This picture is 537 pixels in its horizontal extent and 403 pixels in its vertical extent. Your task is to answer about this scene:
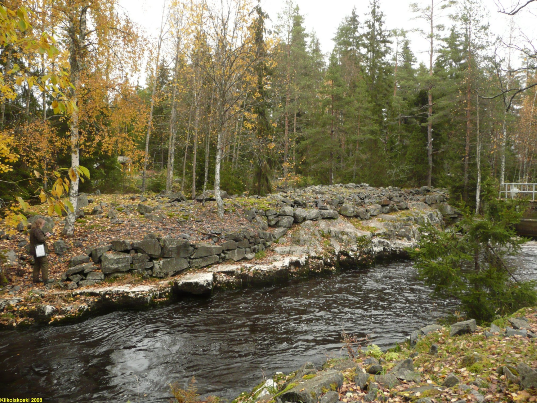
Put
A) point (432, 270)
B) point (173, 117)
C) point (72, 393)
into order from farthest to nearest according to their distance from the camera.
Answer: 1. point (173, 117)
2. point (432, 270)
3. point (72, 393)

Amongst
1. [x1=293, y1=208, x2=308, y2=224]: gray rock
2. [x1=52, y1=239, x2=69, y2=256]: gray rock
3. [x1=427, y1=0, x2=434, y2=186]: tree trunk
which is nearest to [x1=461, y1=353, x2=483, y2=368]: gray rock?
[x1=52, y1=239, x2=69, y2=256]: gray rock

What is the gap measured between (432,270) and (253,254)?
7006 millimetres

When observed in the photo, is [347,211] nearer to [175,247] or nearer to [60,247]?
[175,247]

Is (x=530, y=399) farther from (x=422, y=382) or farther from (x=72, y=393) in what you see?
(x=72, y=393)

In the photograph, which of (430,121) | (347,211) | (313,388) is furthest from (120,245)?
(430,121)

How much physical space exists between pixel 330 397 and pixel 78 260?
28.3 ft

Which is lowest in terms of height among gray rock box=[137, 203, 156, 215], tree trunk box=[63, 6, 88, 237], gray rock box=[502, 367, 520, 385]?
gray rock box=[502, 367, 520, 385]

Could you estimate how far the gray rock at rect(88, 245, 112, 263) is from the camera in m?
9.62

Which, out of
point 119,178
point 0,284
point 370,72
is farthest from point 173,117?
point 370,72

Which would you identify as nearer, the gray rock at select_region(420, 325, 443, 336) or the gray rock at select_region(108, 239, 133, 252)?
the gray rock at select_region(420, 325, 443, 336)

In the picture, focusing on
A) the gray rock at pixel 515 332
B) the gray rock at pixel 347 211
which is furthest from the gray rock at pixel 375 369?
the gray rock at pixel 347 211

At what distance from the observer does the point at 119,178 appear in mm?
22000

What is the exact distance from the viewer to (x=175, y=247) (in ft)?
34.4

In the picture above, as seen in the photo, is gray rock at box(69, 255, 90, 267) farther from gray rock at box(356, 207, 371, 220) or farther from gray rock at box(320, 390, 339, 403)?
gray rock at box(356, 207, 371, 220)
